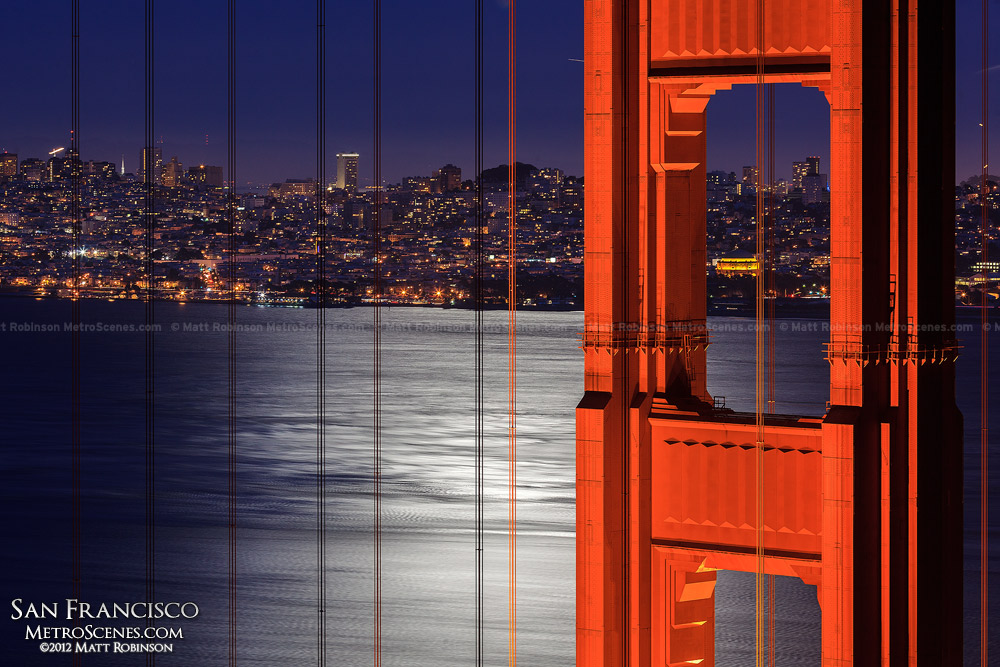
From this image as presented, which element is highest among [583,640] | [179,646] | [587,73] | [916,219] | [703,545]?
[587,73]

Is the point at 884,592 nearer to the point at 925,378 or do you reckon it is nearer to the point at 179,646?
the point at 925,378

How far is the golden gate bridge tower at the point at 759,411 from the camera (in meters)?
9.99

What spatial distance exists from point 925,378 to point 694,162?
2.47 meters

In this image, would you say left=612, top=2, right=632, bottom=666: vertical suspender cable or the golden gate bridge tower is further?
left=612, top=2, right=632, bottom=666: vertical suspender cable

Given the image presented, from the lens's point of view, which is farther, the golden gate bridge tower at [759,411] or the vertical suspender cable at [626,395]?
the vertical suspender cable at [626,395]

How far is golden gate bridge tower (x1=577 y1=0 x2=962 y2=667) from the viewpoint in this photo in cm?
999

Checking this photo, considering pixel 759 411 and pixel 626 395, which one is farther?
pixel 626 395

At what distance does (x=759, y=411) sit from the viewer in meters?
10.4

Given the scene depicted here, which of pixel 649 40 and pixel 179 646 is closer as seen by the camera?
pixel 649 40

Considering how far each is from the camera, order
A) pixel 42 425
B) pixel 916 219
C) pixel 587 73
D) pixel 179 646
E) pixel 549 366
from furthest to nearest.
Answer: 1. pixel 549 366
2. pixel 42 425
3. pixel 179 646
4. pixel 587 73
5. pixel 916 219

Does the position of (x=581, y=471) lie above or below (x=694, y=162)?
below

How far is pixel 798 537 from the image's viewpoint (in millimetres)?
10609

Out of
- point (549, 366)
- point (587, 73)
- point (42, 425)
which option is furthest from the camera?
point (549, 366)

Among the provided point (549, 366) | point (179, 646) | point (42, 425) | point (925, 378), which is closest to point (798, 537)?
point (925, 378)
